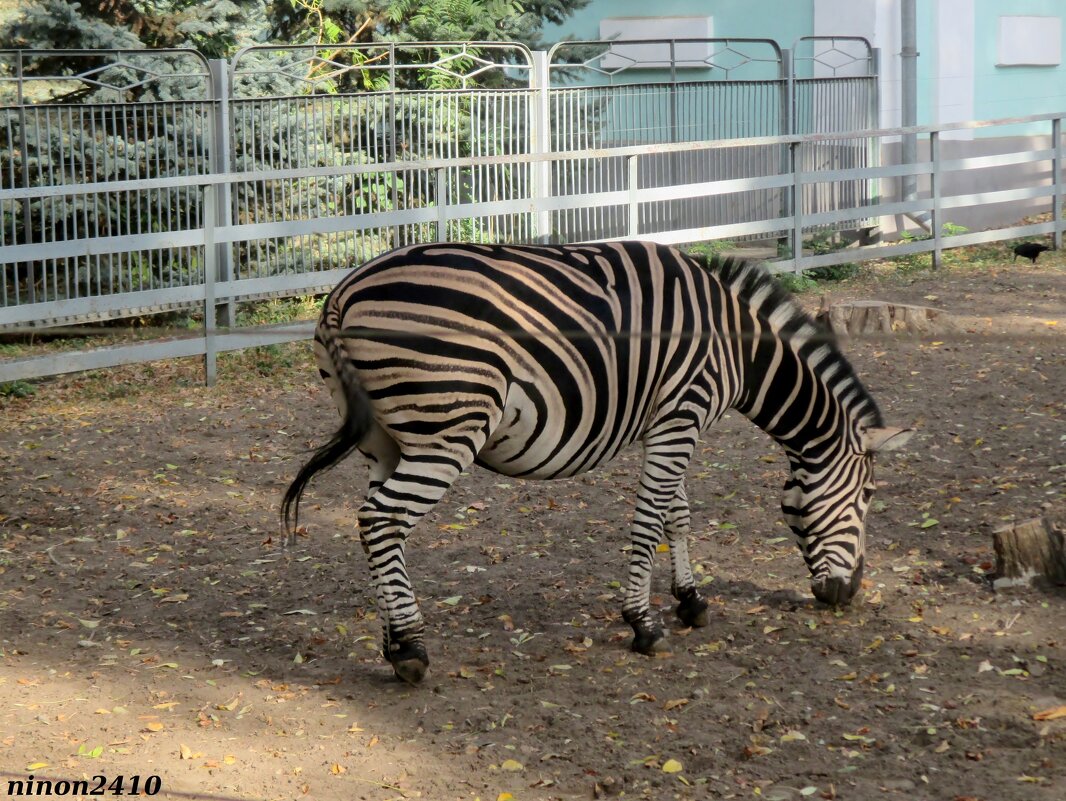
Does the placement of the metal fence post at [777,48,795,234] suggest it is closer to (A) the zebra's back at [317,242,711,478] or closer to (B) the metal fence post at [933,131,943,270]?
(B) the metal fence post at [933,131,943,270]

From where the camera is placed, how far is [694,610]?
17.0 feet

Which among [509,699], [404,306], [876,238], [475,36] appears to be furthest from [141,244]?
[876,238]

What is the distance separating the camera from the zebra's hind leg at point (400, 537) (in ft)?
14.6

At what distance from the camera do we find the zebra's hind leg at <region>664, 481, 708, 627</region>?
517 cm

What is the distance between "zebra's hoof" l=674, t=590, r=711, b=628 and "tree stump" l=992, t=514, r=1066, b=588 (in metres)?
1.28

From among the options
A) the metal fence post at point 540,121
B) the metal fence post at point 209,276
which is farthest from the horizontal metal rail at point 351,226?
the metal fence post at point 540,121

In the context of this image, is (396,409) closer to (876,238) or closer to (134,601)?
(134,601)

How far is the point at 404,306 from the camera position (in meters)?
4.49

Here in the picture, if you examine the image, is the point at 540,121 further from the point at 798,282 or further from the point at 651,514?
the point at 651,514

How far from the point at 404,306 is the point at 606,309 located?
823 mm

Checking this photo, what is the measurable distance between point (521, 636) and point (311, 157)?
25.2 ft

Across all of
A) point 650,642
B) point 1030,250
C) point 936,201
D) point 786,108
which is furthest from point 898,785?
point 786,108

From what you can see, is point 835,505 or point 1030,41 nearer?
point 835,505

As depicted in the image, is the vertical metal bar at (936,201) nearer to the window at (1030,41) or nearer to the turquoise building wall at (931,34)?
the turquoise building wall at (931,34)
